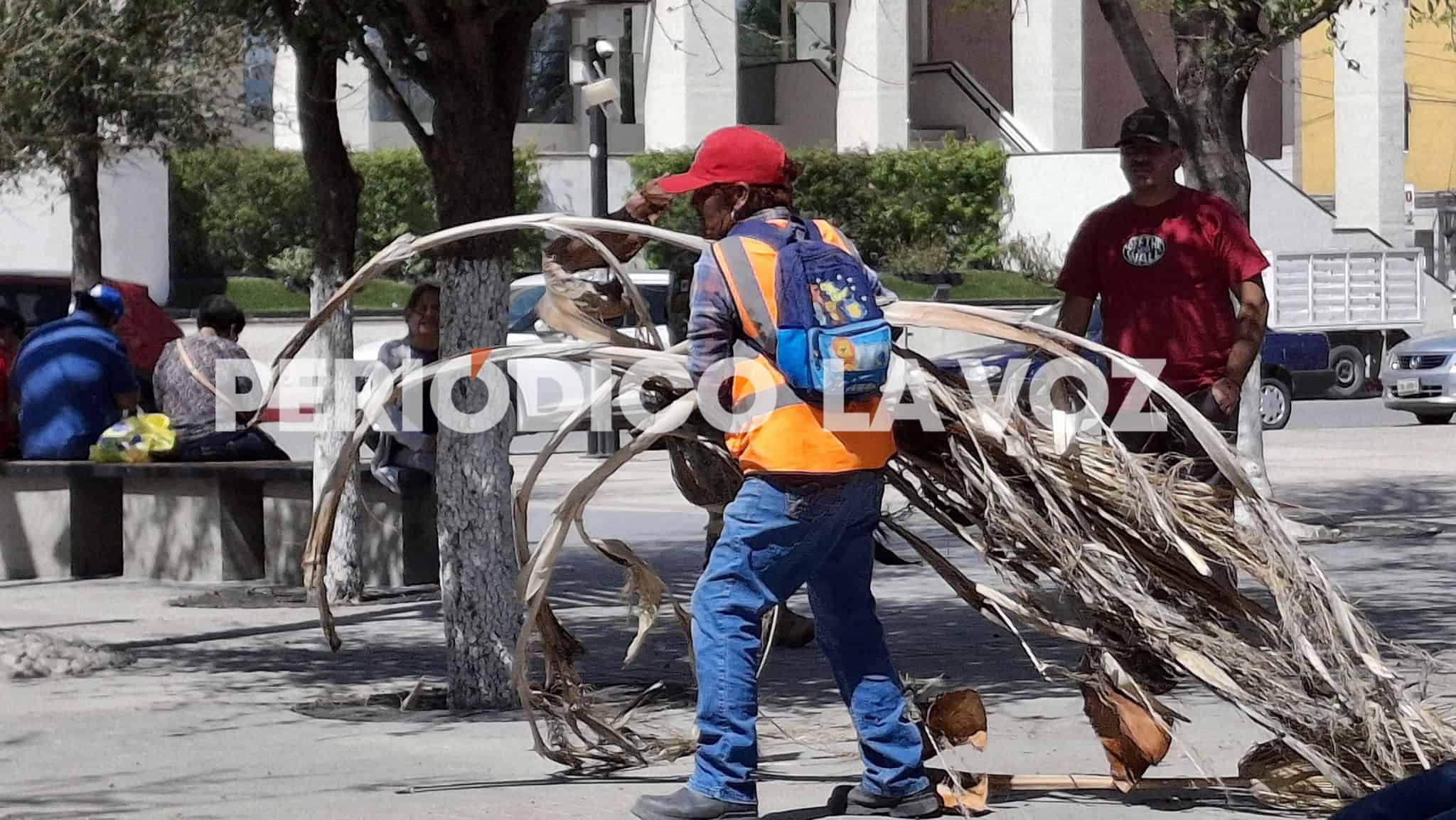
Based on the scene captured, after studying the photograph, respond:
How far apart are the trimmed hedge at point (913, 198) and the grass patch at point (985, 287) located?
794mm

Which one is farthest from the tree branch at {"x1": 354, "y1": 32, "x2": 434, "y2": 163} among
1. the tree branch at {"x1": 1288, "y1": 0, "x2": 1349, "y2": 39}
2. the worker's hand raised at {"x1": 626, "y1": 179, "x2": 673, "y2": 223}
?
the tree branch at {"x1": 1288, "y1": 0, "x2": 1349, "y2": 39}

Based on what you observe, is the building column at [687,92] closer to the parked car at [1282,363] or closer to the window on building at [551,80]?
the window on building at [551,80]

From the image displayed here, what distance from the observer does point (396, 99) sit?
25.5ft

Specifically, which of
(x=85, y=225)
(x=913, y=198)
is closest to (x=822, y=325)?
(x=85, y=225)

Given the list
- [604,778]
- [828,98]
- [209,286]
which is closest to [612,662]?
[604,778]

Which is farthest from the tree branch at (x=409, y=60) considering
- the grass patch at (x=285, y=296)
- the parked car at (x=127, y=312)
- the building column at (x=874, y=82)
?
the building column at (x=874, y=82)

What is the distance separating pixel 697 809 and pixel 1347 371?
1068 inches

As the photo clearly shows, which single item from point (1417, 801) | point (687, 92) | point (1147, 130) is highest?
point (687, 92)

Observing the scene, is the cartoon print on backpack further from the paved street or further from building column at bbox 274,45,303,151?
the paved street

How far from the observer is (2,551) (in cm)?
1241

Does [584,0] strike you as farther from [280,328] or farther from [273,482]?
[280,328]

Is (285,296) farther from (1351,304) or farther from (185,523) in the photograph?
(185,523)

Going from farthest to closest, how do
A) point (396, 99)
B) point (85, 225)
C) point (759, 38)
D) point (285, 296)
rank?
point (759, 38)
point (285, 296)
point (85, 225)
point (396, 99)

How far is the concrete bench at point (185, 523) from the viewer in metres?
11.4
